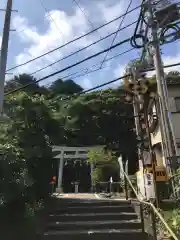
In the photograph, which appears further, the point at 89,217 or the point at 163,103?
the point at 163,103

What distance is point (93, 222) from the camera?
6.10 metres

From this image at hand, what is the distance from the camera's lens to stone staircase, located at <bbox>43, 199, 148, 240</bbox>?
215 inches

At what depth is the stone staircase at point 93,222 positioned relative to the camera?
Answer: 17.9ft

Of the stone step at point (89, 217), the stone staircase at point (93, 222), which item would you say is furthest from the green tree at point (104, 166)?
the stone step at point (89, 217)

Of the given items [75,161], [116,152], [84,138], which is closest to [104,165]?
[116,152]

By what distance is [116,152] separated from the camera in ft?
56.6

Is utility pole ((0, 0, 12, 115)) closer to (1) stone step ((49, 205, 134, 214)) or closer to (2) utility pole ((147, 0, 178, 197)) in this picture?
(1) stone step ((49, 205, 134, 214))

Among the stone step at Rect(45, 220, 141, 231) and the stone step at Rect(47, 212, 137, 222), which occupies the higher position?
the stone step at Rect(47, 212, 137, 222)

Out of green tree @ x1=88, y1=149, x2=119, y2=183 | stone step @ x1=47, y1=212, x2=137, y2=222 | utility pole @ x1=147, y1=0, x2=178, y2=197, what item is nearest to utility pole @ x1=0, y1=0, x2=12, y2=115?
stone step @ x1=47, y1=212, x2=137, y2=222

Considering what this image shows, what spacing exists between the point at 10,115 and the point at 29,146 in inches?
39.8

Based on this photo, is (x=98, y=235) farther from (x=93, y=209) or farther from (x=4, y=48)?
(x=4, y=48)

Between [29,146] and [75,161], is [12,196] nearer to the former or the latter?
[29,146]

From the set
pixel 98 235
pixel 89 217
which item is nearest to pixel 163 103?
pixel 89 217

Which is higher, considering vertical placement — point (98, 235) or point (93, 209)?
point (93, 209)
